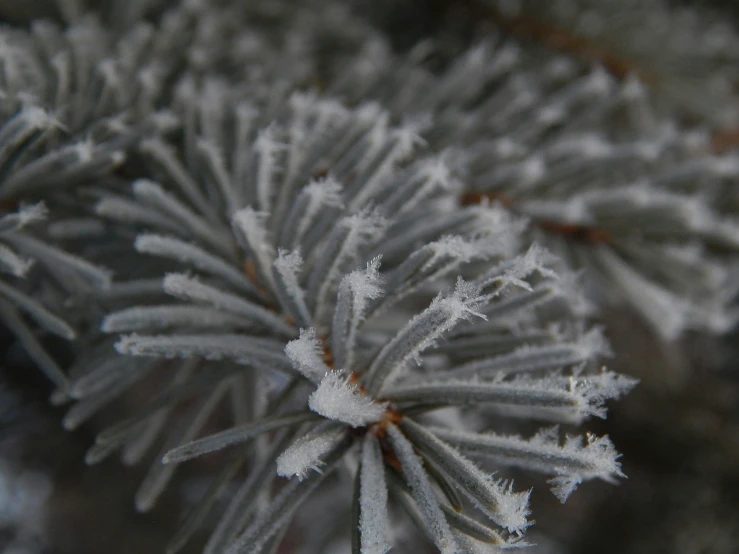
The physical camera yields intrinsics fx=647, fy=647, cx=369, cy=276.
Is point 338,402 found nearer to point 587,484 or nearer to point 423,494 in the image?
point 423,494

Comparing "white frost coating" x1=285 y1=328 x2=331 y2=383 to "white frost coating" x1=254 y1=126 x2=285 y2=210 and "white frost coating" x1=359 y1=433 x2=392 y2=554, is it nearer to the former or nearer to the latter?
"white frost coating" x1=359 y1=433 x2=392 y2=554

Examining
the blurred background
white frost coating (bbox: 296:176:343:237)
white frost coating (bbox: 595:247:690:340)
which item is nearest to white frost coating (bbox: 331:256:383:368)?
white frost coating (bbox: 296:176:343:237)

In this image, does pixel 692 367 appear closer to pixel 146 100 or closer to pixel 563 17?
pixel 563 17

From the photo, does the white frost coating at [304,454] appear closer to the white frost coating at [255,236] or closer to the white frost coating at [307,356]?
the white frost coating at [307,356]

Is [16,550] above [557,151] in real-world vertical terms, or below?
below

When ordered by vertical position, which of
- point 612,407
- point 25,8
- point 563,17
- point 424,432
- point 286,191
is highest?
point 563,17

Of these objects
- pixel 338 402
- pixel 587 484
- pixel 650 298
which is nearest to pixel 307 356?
pixel 338 402

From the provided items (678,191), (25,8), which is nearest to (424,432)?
(678,191)
